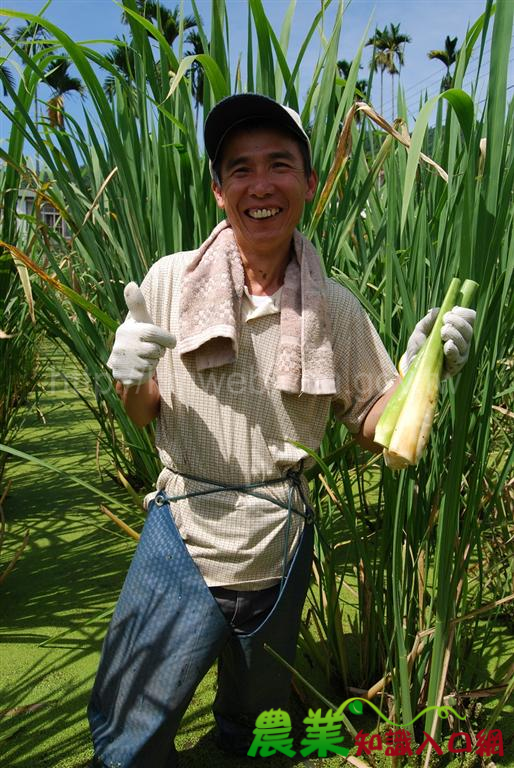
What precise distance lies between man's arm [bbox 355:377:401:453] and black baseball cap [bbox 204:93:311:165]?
16.4 inches

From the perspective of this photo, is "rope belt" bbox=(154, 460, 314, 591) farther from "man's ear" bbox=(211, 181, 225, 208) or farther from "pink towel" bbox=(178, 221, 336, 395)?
"man's ear" bbox=(211, 181, 225, 208)

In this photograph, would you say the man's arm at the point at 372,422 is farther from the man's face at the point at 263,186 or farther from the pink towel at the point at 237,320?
the man's face at the point at 263,186

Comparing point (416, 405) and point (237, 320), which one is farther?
point (237, 320)

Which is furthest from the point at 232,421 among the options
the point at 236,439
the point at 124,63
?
the point at 124,63

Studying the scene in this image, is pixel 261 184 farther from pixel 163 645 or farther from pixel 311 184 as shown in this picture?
pixel 163 645

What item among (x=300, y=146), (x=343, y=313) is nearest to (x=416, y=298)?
(x=343, y=313)

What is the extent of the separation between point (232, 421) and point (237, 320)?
158 millimetres

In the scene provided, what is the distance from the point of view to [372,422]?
1049 millimetres

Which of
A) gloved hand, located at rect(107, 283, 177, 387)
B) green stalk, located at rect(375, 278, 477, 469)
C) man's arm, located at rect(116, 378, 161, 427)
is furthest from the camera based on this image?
man's arm, located at rect(116, 378, 161, 427)

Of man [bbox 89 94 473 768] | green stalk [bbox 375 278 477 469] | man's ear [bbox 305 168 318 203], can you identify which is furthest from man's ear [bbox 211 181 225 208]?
green stalk [bbox 375 278 477 469]

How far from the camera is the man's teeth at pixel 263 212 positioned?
0.97 m

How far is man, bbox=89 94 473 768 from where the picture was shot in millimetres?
974

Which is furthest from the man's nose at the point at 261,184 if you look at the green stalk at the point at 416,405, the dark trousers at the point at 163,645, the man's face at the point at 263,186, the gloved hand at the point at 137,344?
the dark trousers at the point at 163,645

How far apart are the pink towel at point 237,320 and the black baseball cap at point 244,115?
17cm
